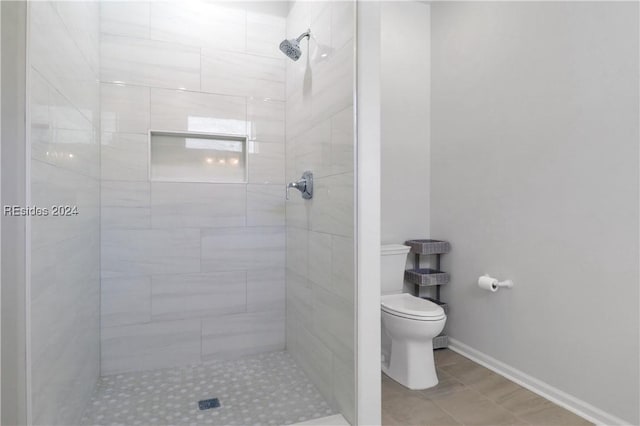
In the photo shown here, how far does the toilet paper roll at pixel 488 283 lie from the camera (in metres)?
2.34

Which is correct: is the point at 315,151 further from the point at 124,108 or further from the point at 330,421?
the point at 330,421

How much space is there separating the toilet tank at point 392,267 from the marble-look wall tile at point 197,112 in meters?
1.33

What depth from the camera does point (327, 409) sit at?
1.90 metres

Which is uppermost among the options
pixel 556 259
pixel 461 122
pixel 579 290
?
pixel 461 122

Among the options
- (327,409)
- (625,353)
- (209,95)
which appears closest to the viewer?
(625,353)

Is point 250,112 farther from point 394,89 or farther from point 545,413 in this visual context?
point 545,413

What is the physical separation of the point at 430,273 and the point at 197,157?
75.4 inches

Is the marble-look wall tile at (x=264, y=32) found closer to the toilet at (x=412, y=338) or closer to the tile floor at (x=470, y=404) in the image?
the toilet at (x=412, y=338)

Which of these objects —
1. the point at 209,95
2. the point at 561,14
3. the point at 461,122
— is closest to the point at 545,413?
the point at 461,122

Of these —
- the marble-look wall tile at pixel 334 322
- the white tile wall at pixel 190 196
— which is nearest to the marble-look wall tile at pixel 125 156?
the white tile wall at pixel 190 196

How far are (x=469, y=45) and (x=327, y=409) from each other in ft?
8.55

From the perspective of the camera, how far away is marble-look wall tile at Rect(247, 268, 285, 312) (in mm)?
2568

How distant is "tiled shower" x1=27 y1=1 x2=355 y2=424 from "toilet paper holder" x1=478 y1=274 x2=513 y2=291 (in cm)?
110

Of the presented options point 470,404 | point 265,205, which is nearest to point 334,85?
point 265,205
